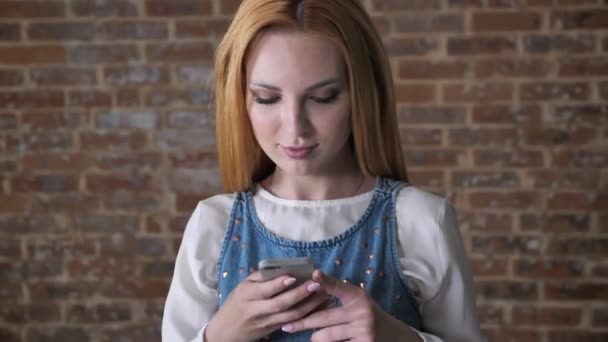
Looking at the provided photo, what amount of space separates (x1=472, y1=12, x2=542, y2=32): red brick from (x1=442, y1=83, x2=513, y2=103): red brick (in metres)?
0.19

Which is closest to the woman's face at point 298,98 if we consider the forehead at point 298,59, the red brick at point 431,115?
the forehead at point 298,59

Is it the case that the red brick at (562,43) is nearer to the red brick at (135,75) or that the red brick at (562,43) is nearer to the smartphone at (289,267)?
the red brick at (135,75)

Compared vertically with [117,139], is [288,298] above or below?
below

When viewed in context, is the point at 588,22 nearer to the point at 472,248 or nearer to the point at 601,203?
the point at 601,203

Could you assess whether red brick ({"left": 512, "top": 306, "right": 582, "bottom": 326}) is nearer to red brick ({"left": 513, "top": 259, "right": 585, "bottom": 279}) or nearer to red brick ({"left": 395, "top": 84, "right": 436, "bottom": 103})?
red brick ({"left": 513, "top": 259, "right": 585, "bottom": 279})

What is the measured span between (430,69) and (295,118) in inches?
55.5

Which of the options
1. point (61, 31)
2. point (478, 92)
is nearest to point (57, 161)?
point (61, 31)

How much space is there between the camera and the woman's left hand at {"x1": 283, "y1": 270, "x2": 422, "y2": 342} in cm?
96

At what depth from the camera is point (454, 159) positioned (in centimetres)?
237

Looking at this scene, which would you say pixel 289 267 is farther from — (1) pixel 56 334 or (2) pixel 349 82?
(1) pixel 56 334

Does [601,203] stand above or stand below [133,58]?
below

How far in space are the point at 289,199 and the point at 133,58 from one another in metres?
1.44

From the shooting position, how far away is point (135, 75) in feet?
7.97

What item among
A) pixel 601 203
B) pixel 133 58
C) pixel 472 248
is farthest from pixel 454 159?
pixel 133 58
